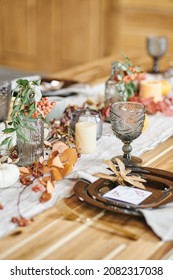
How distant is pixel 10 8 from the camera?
219 inches

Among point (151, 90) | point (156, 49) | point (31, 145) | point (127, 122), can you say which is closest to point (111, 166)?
point (127, 122)

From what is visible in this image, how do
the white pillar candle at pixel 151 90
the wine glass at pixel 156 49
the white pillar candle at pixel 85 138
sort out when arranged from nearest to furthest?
the white pillar candle at pixel 85 138
the white pillar candle at pixel 151 90
the wine glass at pixel 156 49

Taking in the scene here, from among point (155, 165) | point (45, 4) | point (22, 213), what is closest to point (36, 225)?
point (22, 213)

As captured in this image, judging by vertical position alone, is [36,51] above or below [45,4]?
below

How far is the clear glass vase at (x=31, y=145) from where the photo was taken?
1.58 metres

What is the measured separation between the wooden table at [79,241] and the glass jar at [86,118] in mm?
488

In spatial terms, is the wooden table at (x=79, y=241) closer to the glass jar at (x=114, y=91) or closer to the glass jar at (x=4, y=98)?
the glass jar at (x=4, y=98)

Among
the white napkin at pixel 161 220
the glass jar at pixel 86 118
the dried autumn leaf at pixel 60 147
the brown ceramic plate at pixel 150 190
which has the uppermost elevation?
the glass jar at pixel 86 118

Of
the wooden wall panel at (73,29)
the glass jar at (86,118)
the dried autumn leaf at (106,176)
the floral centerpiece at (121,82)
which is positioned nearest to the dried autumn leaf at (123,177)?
the dried autumn leaf at (106,176)

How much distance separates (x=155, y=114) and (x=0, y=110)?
60 cm

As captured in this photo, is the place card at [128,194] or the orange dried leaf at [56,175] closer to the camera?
the place card at [128,194]

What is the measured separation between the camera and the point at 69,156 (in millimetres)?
1555
